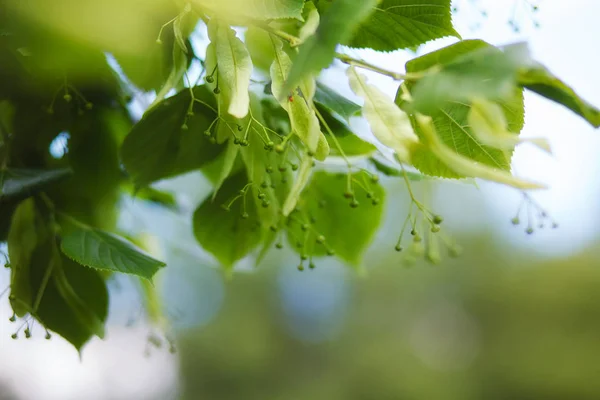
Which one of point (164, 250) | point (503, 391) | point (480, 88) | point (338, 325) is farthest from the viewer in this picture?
point (338, 325)

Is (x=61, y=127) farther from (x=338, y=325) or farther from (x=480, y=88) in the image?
(x=338, y=325)

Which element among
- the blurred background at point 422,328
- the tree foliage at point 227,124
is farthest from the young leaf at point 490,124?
the blurred background at point 422,328

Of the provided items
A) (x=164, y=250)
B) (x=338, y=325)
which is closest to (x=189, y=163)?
(x=164, y=250)

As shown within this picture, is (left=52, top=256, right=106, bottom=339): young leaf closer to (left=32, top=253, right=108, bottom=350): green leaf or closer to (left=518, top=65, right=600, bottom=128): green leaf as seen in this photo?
(left=32, top=253, right=108, bottom=350): green leaf

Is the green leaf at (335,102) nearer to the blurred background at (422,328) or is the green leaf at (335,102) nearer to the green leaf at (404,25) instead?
the green leaf at (404,25)

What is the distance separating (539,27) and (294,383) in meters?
3.94

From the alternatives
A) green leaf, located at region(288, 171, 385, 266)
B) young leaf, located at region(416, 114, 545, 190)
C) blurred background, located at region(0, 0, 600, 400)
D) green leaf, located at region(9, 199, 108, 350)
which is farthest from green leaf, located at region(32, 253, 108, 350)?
blurred background, located at region(0, 0, 600, 400)

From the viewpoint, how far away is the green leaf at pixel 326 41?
0.20 metres

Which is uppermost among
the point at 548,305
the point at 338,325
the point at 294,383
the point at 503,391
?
the point at 548,305

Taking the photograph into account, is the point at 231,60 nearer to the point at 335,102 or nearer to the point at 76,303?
the point at 335,102

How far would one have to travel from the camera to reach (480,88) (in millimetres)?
175

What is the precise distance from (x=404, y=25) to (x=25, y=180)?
0.21 meters

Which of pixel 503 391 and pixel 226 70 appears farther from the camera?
pixel 503 391

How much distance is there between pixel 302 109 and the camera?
9.9 inches
